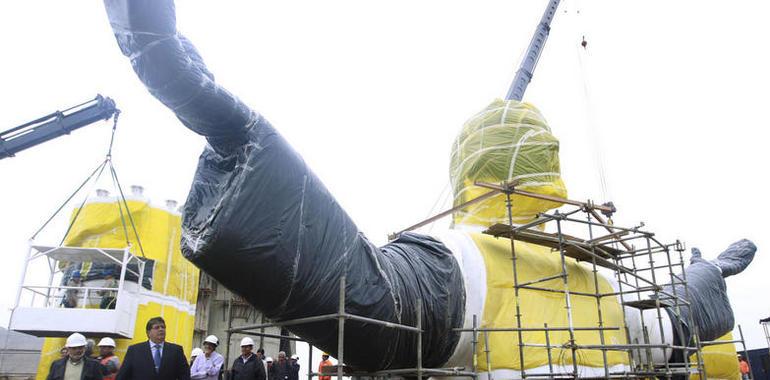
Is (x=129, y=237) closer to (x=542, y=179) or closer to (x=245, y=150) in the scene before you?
(x=542, y=179)

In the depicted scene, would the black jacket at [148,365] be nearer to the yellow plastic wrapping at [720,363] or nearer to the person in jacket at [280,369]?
the person in jacket at [280,369]

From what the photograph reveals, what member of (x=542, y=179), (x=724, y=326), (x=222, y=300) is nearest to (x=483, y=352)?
(x=542, y=179)

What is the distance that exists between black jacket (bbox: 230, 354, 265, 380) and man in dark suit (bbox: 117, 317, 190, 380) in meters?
2.80

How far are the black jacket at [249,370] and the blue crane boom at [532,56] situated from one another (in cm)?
1270

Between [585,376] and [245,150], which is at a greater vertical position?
[245,150]

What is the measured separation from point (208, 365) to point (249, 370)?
0.59 meters

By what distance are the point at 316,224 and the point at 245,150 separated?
95 centimetres

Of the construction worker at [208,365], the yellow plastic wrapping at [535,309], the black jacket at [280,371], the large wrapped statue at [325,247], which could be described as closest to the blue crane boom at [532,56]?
the large wrapped statue at [325,247]

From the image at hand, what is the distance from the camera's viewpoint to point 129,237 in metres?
17.4

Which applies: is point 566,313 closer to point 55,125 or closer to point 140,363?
point 140,363

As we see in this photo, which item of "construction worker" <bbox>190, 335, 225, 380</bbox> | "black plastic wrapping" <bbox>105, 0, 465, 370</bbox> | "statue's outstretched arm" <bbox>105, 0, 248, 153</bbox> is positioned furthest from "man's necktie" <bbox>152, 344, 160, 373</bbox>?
"construction worker" <bbox>190, 335, 225, 380</bbox>

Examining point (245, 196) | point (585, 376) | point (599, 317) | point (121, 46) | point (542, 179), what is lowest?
point (585, 376)

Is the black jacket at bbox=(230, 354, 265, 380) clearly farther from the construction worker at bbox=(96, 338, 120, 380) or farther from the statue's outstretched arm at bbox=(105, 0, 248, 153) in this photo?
the statue's outstretched arm at bbox=(105, 0, 248, 153)

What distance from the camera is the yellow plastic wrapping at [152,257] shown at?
54.3 ft
